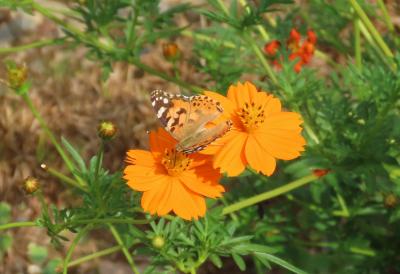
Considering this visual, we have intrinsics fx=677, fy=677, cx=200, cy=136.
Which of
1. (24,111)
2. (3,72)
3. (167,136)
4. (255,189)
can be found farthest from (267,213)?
(3,72)

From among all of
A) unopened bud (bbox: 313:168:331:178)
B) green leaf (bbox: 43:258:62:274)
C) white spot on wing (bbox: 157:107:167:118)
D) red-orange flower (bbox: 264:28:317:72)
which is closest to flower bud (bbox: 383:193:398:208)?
unopened bud (bbox: 313:168:331:178)

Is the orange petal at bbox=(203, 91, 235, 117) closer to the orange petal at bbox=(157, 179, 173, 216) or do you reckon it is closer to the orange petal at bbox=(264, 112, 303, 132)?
the orange petal at bbox=(264, 112, 303, 132)

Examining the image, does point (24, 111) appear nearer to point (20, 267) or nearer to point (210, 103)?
point (20, 267)

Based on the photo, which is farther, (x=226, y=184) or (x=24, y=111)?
(x=24, y=111)

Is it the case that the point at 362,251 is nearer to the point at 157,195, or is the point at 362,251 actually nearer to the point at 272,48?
the point at 272,48

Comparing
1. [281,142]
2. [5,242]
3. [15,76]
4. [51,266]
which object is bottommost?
[51,266]

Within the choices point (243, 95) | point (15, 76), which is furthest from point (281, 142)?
point (15, 76)

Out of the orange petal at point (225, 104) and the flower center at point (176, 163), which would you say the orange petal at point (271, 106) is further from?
the flower center at point (176, 163)

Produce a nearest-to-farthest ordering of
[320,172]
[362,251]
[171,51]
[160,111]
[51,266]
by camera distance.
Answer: [160,111]
[320,172]
[171,51]
[362,251]
[51,266]
